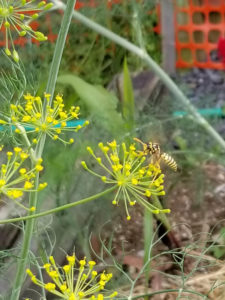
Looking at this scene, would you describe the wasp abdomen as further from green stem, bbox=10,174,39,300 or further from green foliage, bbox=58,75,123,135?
green foliage, bbox=58,75,123,135

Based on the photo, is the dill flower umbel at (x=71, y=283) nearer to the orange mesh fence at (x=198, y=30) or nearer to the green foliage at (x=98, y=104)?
the green foliage at (x=98, y=104)

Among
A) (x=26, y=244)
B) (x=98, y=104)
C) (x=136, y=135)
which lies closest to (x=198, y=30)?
(x=98, y=104)

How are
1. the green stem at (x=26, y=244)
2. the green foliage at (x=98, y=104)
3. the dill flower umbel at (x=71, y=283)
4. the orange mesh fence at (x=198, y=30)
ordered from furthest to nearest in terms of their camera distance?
1. the orange mesh fence at (x=198, y=30)
2. the green foliage at (x=98, y=104)
3. the green stem at (x=26, y=244)
4. the dill flower umbel at (x=71, y=283)

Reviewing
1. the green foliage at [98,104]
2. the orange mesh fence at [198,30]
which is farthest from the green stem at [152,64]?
the orange mesh fence at [198,30]

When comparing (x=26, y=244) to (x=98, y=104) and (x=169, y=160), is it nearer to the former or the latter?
(x=169, y=160)

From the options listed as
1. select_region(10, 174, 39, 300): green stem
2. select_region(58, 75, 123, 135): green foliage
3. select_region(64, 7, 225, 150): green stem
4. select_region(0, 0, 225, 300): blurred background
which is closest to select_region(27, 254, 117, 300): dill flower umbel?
select_region(10, 174, 39, 300): green stem

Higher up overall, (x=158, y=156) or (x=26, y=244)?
(x=158, y=156)

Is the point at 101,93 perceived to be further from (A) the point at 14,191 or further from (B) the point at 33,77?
(A) the point at 14,191

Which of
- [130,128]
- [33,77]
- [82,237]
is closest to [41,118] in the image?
[33,77]
